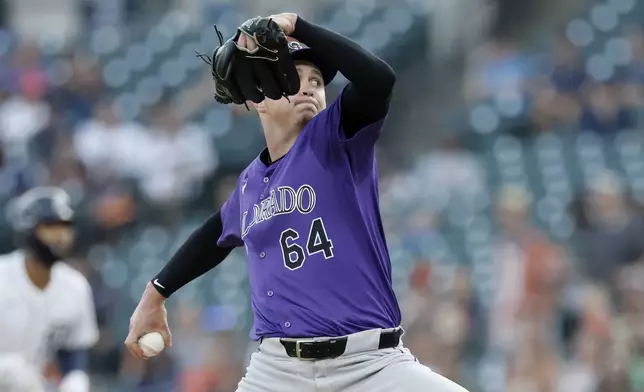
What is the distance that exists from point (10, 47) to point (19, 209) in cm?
824

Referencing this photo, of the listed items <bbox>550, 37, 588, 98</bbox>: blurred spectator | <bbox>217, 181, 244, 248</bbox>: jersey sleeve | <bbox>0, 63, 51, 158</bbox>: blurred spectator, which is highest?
<bbox>0, 63, 51, 158</bbox>: blurred spectator

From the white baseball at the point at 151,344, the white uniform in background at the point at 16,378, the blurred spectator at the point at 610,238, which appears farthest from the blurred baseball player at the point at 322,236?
the blurred spectator at the point at 610,238

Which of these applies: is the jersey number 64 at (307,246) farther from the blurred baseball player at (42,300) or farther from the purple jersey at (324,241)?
the blurred baseball player at (42,300)

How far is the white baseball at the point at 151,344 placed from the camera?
13.9 feet

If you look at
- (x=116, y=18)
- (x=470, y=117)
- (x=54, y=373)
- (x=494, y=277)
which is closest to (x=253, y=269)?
(x=54, y=373)

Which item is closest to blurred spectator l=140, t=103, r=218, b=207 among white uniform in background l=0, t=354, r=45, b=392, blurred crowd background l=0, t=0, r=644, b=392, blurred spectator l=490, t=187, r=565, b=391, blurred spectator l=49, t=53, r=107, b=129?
blurred crowd background l=0, t=0, r=644, b=392

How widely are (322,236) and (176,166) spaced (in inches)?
300

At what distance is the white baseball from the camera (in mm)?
4238

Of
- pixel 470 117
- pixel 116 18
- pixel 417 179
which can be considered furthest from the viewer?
pixel 116 18

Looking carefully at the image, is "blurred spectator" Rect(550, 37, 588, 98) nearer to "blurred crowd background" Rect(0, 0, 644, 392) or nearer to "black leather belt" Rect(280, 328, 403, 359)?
"blurred crowd background" Rect(0, 0, 644, 392)

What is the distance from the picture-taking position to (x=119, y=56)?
1412 cm

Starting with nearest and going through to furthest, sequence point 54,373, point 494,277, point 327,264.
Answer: point 327,264 < point 54,373 < point 494,277

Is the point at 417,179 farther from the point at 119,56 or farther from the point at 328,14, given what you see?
the point at 119,56

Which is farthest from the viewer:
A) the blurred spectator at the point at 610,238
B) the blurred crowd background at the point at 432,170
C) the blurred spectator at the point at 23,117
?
the blurred spectator at the point at 23,117
